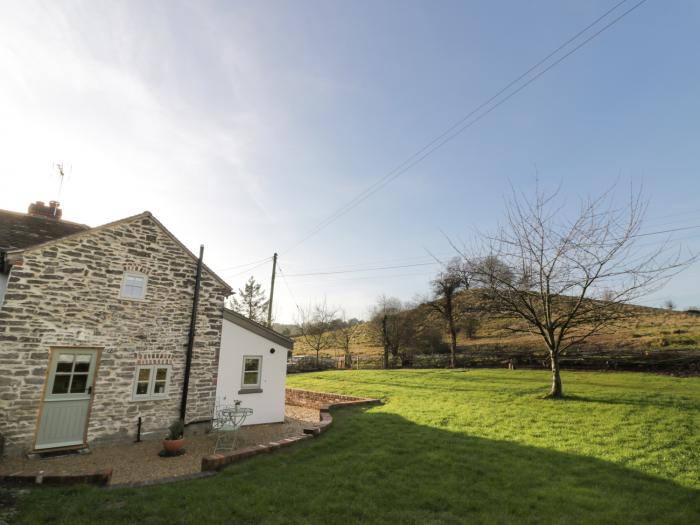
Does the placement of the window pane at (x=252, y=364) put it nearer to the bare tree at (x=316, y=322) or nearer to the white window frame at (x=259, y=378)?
the white window frame at (x=259, y=378)

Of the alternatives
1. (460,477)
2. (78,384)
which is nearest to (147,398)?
(78,384)

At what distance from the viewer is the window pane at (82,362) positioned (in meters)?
9.46

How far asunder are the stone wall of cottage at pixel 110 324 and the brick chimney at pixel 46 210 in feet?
17.6

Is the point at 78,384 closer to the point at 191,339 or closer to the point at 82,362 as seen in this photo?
the point at 82,362

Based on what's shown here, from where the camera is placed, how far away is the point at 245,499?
5.85 metres

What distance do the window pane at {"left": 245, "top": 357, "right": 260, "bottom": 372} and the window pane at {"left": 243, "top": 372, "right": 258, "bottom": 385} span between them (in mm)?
142

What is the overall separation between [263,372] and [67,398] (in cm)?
568

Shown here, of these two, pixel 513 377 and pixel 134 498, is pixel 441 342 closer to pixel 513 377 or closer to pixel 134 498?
pixel 513 377

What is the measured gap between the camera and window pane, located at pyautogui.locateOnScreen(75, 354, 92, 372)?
946 cm

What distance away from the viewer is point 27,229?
443 inches

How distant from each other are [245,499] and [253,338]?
24.1 feet

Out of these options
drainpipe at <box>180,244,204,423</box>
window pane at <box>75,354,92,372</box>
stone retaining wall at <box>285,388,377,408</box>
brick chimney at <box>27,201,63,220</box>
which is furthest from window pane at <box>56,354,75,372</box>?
stone retaining wall at <box>285,388,377,408</box>

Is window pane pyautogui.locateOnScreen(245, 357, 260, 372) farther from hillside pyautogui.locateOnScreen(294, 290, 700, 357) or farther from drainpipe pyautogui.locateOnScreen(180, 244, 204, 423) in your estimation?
hillside pyautogui.locateOnScreen(294, 290, 700, 357)

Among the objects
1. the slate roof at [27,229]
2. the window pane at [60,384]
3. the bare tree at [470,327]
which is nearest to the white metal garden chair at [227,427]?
the window pane at [60,384]
